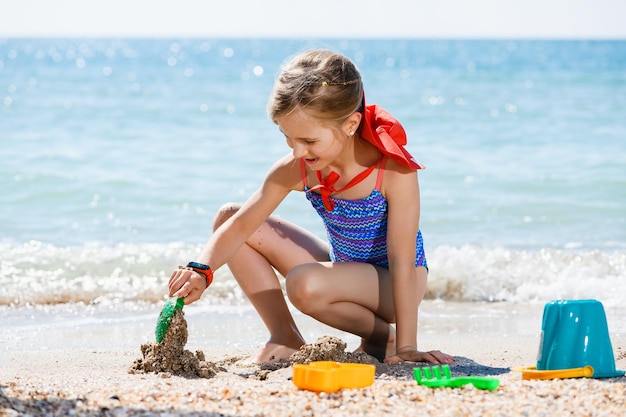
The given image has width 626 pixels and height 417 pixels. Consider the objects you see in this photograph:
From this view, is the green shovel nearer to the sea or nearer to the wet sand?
the wet sand

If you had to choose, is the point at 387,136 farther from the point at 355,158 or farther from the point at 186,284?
the point at 186,284

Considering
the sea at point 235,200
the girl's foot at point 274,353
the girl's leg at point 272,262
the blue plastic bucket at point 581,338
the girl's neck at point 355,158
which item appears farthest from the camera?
the sea at point 235,200

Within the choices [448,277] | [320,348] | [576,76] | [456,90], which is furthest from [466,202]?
[576,76]

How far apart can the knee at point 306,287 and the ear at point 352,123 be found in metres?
0.57

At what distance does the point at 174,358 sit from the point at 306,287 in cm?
58

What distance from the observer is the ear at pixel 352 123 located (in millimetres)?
3291

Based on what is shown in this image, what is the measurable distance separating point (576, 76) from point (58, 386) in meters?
23.4

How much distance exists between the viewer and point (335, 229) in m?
3.67

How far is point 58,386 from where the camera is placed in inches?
111

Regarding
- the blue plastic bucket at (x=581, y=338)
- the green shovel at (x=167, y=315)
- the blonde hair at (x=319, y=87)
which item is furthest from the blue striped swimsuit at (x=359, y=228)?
the blue plastic bucket at (x=581, y=338)

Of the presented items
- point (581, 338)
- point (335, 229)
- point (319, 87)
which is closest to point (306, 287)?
point (335, 229)

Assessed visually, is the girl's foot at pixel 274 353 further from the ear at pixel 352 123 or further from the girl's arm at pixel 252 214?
the ear at pixel 352 123

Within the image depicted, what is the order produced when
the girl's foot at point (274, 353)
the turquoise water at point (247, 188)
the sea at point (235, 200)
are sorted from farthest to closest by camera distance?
the turquoise water at point (247, 188) < the sea at point (235, 200) < the girl's foot at point (274, 353)

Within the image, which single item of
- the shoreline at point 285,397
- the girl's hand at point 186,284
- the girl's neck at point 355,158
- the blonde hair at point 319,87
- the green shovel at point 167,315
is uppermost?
the blonde hair at point 319,87
